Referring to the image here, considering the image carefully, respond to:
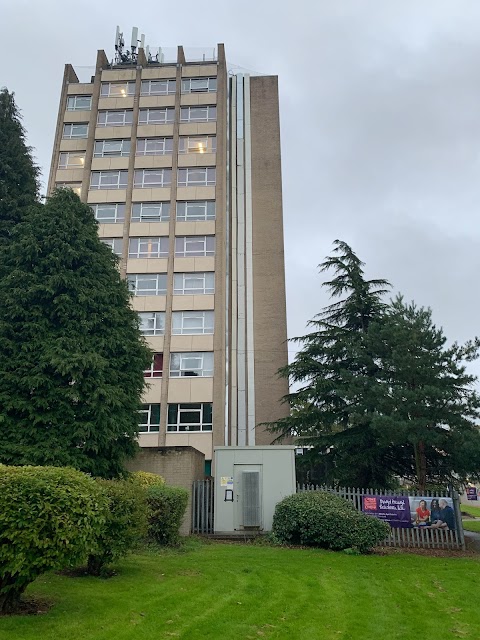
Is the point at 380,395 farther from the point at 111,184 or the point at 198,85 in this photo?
the point at 198,85

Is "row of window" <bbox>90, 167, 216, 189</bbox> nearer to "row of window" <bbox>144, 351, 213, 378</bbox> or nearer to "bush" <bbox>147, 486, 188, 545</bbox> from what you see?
"row of window" <bbox>144, 351, 213, 378</bbox>

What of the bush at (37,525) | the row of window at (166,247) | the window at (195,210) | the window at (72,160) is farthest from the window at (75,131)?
the bush at (37,525)

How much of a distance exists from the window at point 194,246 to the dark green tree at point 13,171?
15.6m

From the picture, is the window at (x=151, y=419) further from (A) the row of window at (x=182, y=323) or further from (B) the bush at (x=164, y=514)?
(B) the bush at (x=164, y=514)

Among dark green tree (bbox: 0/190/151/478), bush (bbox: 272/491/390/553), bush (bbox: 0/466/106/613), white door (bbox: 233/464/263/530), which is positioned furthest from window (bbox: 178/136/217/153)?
bush (bbox: 0/466/106/613)

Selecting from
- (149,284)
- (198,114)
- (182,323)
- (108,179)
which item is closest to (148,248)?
(149,284)

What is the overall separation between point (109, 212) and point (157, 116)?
8.62 m

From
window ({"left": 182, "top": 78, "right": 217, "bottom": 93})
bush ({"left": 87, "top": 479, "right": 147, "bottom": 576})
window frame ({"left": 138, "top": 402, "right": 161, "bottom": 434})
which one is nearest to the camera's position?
bush ({"left": 87, "top": 479, "right": 147, "bottom": 576})

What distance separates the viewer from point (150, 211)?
37469mm

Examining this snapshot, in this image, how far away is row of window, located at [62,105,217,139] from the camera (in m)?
39.8

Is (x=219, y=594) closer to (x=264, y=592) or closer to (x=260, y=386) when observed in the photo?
(x=264, y=592)

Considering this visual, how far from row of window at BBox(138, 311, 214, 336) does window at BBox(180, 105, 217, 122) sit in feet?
50.0

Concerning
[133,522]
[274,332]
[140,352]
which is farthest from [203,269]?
[133,522]

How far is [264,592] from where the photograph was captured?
29.8ft
